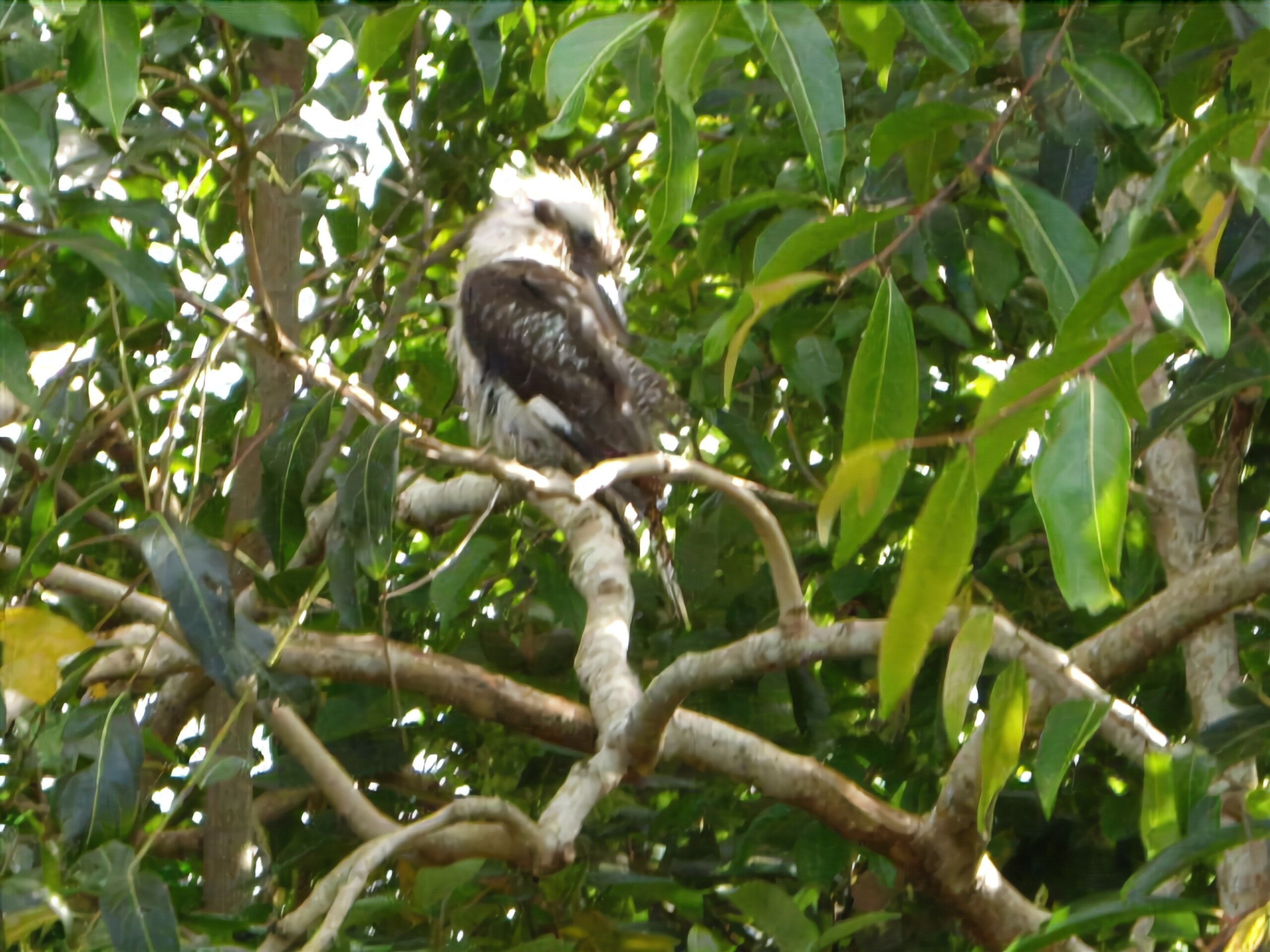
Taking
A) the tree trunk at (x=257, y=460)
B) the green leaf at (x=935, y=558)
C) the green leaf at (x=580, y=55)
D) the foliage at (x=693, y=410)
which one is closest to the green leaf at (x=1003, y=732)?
the foliage at (x=693, y=410)

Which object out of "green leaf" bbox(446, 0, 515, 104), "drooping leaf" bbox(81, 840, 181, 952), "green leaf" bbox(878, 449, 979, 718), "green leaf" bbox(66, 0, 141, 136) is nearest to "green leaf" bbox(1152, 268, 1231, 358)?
Answer: "green leaf" bbox(878, 449, 979, 718)

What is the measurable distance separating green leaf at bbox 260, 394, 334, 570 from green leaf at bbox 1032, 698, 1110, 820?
90cm

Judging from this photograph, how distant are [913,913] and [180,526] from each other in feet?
4.37

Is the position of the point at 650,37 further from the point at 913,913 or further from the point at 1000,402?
the point at 913,913

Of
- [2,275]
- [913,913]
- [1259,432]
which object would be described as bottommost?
[913,913]

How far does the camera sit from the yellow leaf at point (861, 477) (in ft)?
2.81

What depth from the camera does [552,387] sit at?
3072mm

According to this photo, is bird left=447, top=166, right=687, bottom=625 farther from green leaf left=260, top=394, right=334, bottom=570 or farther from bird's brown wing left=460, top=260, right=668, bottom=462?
green leaf left=260, top=394, right=334, bottom=570

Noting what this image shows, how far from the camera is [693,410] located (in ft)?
8.68

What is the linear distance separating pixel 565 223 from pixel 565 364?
621 mm

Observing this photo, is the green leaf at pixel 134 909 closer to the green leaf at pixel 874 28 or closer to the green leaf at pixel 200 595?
the green leaf at pixel 200 595

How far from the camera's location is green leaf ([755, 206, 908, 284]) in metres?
0.90

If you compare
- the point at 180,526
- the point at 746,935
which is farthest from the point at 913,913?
the point at 180,526

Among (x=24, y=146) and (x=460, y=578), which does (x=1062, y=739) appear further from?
(x=460, y=578)
